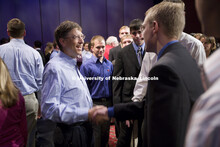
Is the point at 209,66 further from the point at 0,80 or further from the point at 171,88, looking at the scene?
the point at 0,80

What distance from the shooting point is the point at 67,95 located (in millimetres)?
1651

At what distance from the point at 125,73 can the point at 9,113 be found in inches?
64.0

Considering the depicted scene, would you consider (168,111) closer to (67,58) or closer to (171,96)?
(171,96)

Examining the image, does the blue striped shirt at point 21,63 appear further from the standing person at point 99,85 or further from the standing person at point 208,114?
the standing person at point 208,114

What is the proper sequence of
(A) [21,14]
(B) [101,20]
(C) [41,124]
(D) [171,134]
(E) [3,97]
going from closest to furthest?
(D) [171,134] → (E) [3,97] → (C) [41,124] → (A) [21,14] → (B) [101,20]

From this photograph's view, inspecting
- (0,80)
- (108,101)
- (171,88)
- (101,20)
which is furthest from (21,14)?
(171,88)

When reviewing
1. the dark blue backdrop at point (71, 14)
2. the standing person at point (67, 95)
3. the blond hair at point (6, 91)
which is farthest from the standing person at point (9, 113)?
the dark blue backdrop at point (71, 14)

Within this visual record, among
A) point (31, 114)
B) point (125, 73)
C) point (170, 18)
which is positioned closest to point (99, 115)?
point (170, 18)

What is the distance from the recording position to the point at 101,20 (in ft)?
30.6

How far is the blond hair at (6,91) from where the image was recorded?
1.41 meters

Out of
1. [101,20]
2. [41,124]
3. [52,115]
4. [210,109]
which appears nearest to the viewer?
[210,109]

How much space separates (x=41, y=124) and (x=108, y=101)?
1.21 metres

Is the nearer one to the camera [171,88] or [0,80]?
[171,88]

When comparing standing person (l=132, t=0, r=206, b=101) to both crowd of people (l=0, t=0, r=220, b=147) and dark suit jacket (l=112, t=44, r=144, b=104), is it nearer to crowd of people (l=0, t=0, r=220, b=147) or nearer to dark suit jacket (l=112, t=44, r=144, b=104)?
crowd of people (l=0, t=0, r=220, b=147)
